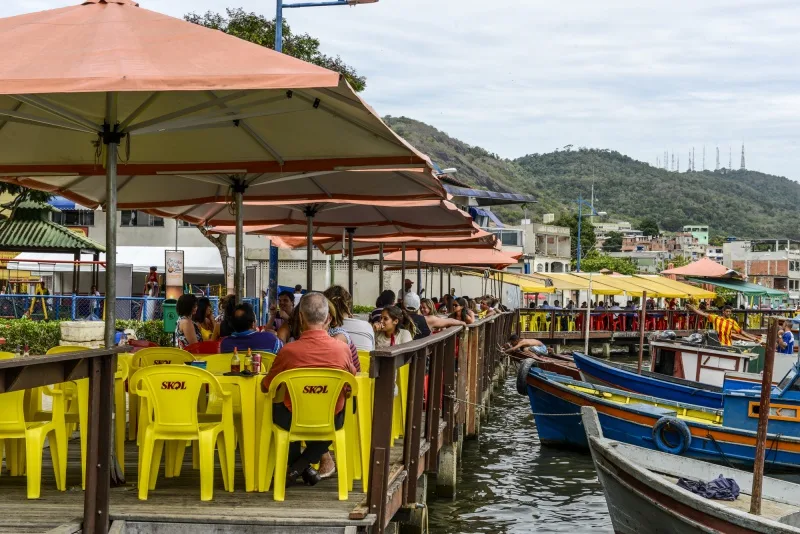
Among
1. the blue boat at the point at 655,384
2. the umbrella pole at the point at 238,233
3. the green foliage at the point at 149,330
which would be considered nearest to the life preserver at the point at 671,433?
the blue boat at the point at 655,384

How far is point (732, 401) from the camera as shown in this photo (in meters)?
16.8

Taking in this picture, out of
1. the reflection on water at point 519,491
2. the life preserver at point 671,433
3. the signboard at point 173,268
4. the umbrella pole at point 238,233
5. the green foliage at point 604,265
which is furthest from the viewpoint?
the green foliage at point 604,265

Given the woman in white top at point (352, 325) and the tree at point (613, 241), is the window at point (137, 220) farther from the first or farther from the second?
the tree at point (613, 241)

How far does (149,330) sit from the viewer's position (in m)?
22.3

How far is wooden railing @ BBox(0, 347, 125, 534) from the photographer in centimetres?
579

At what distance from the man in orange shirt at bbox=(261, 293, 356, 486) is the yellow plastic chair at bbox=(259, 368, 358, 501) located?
0.25 feet

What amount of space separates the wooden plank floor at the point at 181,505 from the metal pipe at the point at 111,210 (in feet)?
3.66

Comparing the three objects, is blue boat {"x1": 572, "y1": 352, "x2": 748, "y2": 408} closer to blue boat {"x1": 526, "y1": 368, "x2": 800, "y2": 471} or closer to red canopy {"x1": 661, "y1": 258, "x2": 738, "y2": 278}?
blue boat {"x1": 526, "y1": 368, "x2": 800, "y2": 471}

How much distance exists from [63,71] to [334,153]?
3.94 meters

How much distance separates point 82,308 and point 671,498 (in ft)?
62.5

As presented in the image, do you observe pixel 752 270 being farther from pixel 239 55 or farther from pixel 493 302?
pixel 239 55

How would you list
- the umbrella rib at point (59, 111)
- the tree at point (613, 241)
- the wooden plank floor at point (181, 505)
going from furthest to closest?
the tree at point (613, 241) < the umbrella rib at point (59, 111) < the wooden plank floor at point (181, 505)

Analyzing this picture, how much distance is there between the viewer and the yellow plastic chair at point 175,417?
6.88 meters

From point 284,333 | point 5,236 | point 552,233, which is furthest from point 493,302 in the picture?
point 552,233
